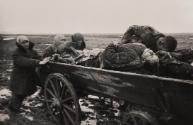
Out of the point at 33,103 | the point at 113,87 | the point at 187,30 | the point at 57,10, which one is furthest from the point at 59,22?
the point at 113,87

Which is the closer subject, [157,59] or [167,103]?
[167,103]

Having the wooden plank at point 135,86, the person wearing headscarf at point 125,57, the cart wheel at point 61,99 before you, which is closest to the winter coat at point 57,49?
the cart wheel at point 61,99

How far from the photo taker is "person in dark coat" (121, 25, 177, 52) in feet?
11.8

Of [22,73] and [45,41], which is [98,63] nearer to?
[22,73]

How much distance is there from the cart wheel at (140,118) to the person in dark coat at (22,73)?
2.26 meters

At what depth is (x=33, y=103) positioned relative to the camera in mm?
6023

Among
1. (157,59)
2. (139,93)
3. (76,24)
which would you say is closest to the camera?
(139,93)

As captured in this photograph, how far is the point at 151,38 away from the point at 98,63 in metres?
0.78

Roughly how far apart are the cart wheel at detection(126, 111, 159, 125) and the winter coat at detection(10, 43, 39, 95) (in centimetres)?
238

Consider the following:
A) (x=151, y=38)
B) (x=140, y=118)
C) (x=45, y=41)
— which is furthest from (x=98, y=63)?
(x=45, y=41)

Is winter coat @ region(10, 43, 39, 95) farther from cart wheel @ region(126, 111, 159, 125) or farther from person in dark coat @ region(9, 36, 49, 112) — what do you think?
cart wheel @ region(126, 111, 159, 125)

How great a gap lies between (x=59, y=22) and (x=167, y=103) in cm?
408

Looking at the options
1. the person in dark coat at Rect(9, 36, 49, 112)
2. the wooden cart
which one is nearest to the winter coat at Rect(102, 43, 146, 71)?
the wooden cart

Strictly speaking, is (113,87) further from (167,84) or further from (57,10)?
(57,10)
